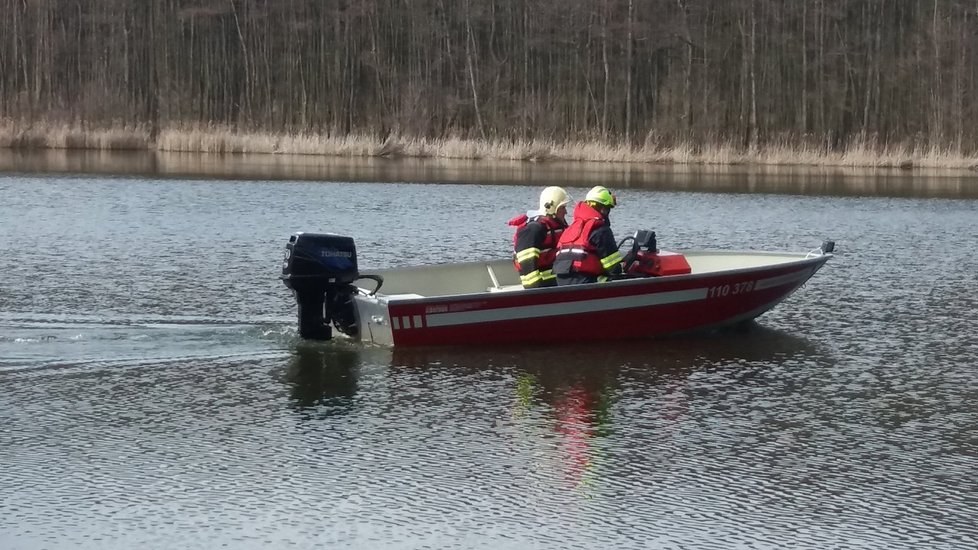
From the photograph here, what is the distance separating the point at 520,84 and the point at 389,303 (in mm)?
37131

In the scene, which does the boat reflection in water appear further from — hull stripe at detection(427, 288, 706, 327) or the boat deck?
the boat deck

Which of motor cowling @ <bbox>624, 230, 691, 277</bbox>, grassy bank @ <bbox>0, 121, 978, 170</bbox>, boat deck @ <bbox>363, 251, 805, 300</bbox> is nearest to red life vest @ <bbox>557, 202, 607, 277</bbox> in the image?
motor cowling @ <bbox>624, 230, 691, 277</bbox>

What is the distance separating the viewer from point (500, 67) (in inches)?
1908

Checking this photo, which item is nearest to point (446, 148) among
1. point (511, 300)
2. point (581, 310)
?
point (581, 310)

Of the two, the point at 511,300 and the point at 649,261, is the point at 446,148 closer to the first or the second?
the point at 649,261

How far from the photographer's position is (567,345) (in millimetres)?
12688

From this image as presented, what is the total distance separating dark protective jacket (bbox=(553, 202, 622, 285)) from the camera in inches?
485

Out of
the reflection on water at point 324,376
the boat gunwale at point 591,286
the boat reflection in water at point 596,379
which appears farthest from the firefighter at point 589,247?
the reflection on water at point 324,376

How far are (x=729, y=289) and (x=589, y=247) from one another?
5.09 ft

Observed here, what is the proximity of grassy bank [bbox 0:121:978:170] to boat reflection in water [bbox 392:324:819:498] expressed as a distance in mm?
24227

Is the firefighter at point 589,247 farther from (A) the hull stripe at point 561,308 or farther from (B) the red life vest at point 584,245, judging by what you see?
(A) the hull stripe at point 561,308

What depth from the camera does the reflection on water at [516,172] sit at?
31922 mm

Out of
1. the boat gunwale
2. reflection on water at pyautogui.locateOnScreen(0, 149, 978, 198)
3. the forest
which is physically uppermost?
the forest

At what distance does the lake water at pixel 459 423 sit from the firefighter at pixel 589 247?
0.69 m
